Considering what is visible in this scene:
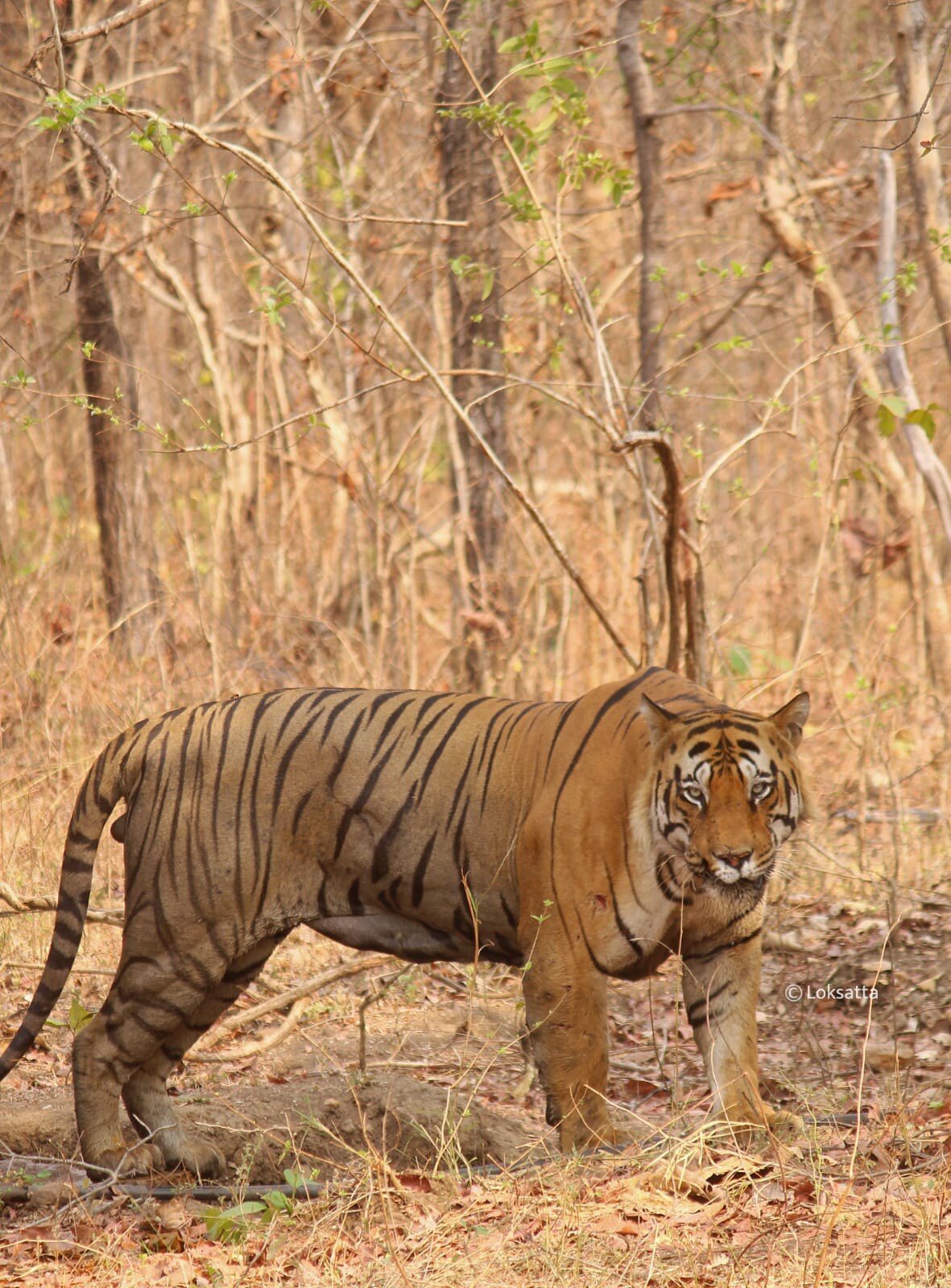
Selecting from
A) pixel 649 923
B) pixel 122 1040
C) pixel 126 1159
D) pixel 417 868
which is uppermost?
pixel 417 868

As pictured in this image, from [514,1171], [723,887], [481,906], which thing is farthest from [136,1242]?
[723,887]

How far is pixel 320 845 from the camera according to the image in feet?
14.9

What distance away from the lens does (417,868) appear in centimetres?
453

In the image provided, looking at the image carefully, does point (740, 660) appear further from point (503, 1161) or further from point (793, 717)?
point (503, 1161)

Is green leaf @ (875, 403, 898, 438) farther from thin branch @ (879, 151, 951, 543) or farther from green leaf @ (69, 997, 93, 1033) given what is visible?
green leaf @ (69, 997, 93, 1033)

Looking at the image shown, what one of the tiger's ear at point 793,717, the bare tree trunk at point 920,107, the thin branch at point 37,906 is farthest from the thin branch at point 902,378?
the thin branch at point 37,906

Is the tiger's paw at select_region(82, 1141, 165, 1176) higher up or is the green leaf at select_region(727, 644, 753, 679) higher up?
the green leaf at select_region(727, 644, 753, 679)

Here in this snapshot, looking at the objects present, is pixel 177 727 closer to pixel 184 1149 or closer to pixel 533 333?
pixel 184 1149

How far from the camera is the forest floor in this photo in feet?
11.3

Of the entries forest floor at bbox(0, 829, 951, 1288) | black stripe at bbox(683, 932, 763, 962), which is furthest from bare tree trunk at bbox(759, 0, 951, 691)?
black stripe at bbox(683, 932, 763, 962)

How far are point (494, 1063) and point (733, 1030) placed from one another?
4.02 ft

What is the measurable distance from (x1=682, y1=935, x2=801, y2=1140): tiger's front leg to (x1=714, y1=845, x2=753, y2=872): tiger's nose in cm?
46

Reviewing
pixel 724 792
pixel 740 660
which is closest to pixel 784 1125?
pixel 724 792
